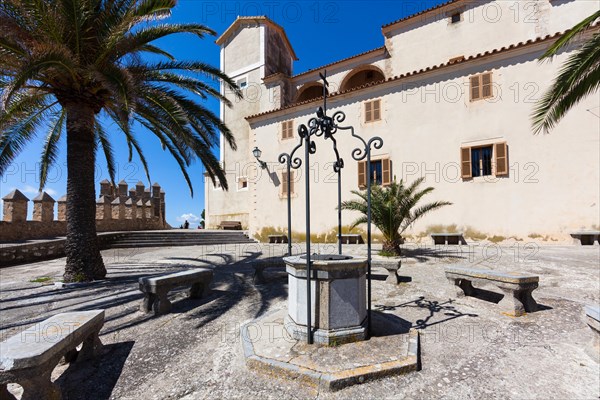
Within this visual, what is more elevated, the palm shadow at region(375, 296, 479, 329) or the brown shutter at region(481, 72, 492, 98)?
the brown shutter at region(481, 72, 492, 98)

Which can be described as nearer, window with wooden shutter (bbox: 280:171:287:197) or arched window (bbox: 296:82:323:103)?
window with wooden shutter (bbox: 280:171:287:197)

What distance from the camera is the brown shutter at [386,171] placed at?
12.9 meters

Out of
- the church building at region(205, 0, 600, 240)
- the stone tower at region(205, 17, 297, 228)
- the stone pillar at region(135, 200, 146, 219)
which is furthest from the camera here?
the stone tower at region(205, 17, 297, 228)

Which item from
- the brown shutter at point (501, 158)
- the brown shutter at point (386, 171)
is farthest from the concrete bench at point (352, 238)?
the brown shutter at point (501, 158)

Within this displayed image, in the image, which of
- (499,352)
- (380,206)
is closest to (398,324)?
(499,352)

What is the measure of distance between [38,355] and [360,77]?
773 inches

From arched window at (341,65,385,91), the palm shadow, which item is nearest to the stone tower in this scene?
arched window at (341,65,385,91)

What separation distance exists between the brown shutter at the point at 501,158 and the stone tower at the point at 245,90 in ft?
42.7

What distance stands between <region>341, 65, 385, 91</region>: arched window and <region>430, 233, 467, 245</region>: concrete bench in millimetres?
10745

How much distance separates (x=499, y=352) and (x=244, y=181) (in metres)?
18.8

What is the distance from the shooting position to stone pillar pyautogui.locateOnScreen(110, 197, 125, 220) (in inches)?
644

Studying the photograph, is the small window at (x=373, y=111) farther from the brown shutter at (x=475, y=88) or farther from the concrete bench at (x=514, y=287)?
the concrete bench at (x=514, y=287)

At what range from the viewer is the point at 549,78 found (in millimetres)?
10266

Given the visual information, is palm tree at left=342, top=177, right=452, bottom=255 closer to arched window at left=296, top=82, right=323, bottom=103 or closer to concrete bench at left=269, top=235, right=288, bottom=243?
concrete bench at left=269, top=235, right=288, bottom=243
